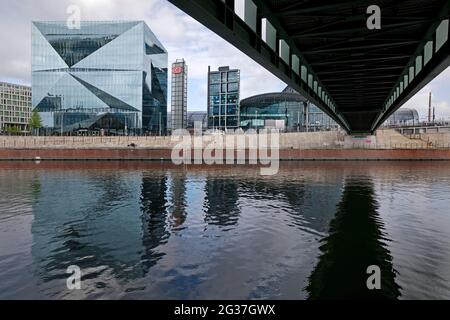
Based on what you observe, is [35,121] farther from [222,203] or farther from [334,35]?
[334,35]

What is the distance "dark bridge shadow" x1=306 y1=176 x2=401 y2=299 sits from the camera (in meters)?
13.9

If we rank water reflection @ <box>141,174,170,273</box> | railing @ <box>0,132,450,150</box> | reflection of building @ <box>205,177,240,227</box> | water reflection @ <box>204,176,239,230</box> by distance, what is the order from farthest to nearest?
railing @ <box>0,132,450,150</box>
reflection of building @ <box>205,177,240,227</box>
water reflection @ <box>204,176,239,230</box>
water reflection @ <box>141,174,170,273</box>

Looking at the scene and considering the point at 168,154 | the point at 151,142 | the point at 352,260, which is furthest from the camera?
the point at 151,142

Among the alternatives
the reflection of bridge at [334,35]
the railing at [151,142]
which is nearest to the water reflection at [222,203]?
the reflection of bridge at [334,35]

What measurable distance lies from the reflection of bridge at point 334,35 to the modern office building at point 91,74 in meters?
141

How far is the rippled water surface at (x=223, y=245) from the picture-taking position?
46.9 feet

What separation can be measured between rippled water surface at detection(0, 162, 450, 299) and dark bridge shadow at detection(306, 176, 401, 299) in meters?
0.06

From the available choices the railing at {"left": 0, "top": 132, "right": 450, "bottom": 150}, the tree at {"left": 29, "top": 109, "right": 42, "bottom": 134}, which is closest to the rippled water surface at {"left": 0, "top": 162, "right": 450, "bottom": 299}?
the railing at {"left": 0, "top": 132, "right": 450, "bottom": 150}

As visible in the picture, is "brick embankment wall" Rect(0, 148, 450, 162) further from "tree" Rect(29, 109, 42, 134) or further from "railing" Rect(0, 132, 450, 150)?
"tree" Rect(29, 109, 42, 134)

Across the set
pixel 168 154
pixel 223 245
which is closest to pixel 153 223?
pixel 223 245

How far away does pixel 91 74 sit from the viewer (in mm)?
157500

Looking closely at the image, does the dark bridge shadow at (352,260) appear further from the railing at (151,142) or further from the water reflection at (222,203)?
the railing at (151,142)

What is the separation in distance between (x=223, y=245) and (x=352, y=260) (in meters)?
7.01
